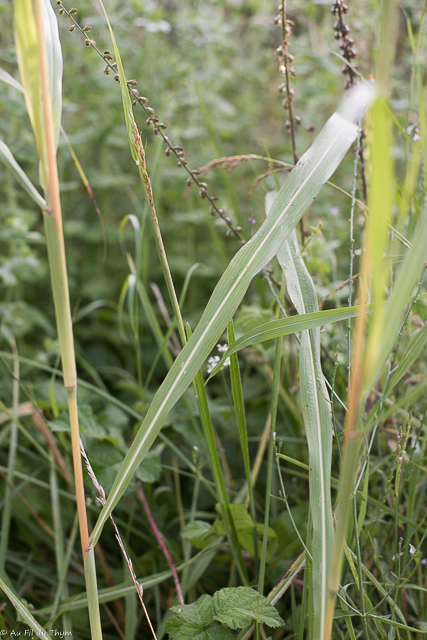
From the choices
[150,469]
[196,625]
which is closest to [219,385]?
[150,469]

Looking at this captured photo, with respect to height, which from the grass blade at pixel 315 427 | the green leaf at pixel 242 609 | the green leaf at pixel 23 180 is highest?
the green leaf at pixel 23 180

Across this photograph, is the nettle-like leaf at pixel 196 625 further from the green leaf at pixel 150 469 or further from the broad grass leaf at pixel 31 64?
the broad grass leaf at pixel 31 64

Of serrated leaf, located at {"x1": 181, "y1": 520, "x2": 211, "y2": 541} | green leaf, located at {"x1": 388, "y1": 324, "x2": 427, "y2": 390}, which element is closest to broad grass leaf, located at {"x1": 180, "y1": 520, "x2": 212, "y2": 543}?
serrated leaf, located at {"x1": 181, "y1": 520, "x2": 211, "y2": 541}

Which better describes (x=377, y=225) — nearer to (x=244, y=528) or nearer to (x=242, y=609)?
(x=242, y=609)

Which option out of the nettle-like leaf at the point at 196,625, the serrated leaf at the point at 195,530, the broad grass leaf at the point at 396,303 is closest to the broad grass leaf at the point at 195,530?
the serrated leaf at the point at 195,530

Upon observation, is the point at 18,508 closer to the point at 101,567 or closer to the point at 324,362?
the point at 101,567

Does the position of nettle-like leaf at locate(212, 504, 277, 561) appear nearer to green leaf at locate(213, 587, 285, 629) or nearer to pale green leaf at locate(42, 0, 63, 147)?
green leaf at locate(213, 587, 285, 629)
